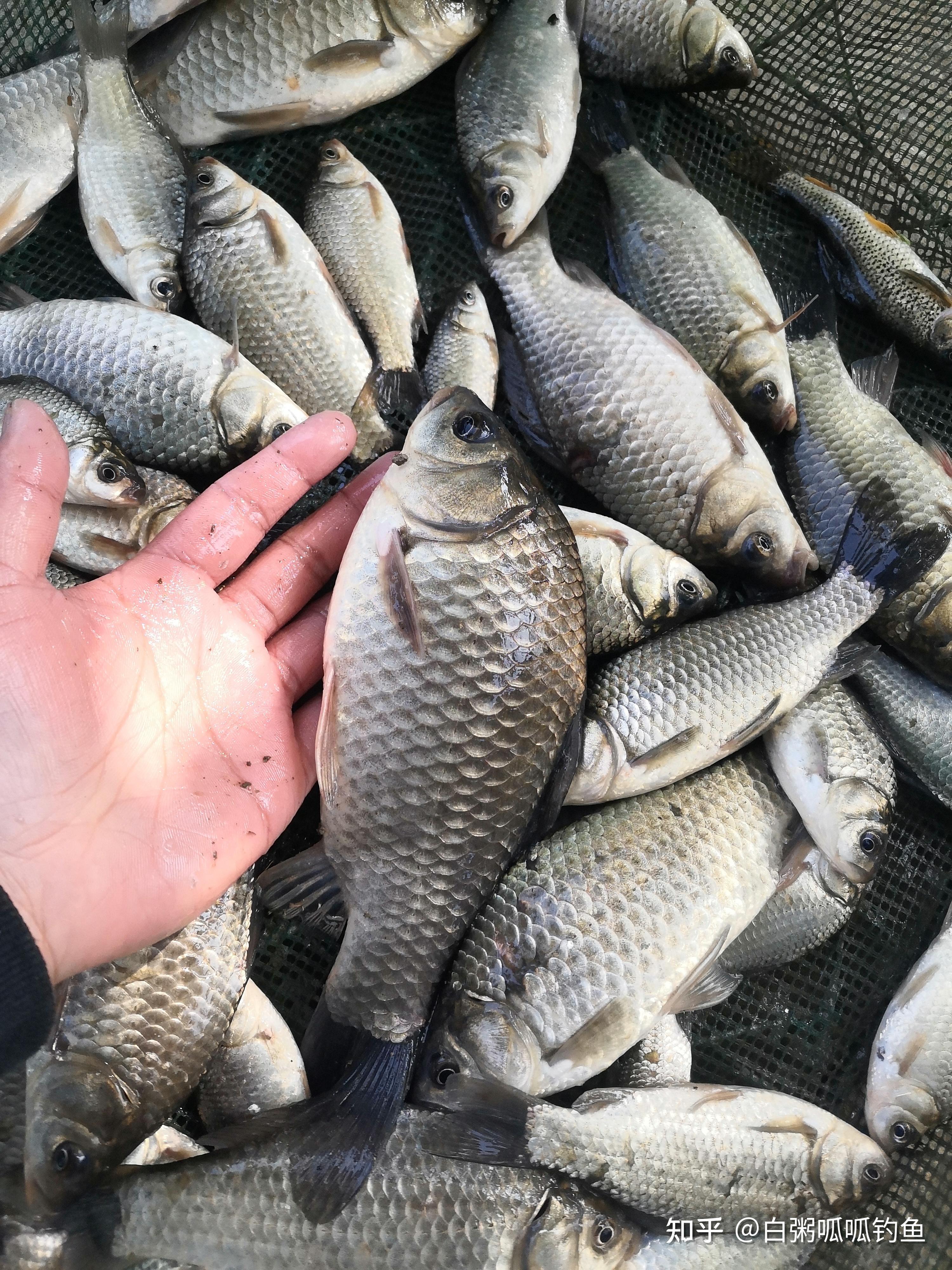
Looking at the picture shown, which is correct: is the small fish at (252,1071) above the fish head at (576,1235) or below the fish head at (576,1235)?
above

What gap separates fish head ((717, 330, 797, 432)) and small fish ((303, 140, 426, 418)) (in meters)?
0.89

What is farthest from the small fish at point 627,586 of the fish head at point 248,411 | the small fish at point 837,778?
the fish head at point 248,411

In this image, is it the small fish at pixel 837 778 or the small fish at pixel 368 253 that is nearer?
the small fish at pixel 837 778

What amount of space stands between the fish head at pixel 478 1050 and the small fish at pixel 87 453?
141cm

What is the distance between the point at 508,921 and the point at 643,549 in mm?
999

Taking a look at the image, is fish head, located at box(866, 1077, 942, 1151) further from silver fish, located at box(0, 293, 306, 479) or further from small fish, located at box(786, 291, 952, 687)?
silver fish, located at box(0, 293, 306, 479)

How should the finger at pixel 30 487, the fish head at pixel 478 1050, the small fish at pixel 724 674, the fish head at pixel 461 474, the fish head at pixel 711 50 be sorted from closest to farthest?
1. the finger at pixel 30 487
2. the fish head at pixel 461 474
3. the fish head at pixel 478 1050
4. the small fish at pixel 724 674
5. the fish head at pixel 711 50

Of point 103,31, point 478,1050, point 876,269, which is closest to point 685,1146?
point 478,1050

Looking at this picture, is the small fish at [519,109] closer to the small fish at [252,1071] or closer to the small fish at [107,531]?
the small fish at [107,531]

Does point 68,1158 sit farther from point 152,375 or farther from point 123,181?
point 123,181

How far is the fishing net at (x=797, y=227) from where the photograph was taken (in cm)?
244

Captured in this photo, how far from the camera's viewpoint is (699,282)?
8.79 feet

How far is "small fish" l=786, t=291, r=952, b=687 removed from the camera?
2.55 m

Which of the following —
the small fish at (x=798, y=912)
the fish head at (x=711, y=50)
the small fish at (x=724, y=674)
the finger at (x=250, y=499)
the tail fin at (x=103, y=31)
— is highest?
the tail fin at (x=103, y=31)
